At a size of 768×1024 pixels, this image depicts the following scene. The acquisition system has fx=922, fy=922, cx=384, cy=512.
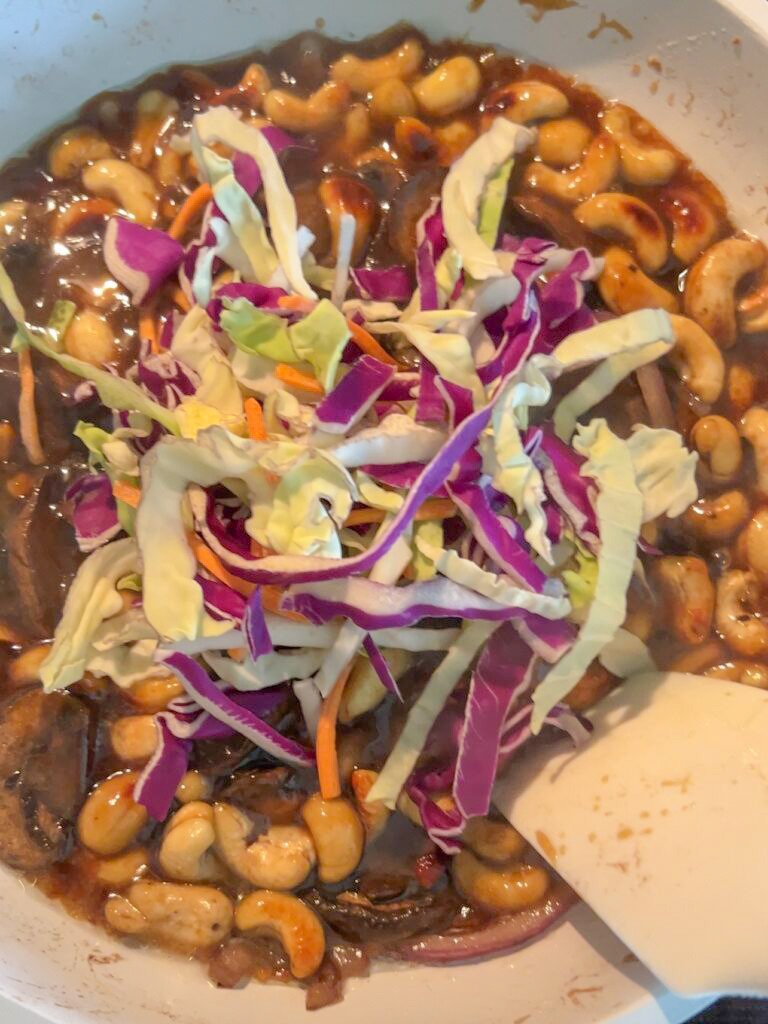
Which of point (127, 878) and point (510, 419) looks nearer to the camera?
point (510, 419)

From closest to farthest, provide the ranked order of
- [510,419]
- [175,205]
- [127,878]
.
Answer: [510,419]
[127,878]
[175,205]

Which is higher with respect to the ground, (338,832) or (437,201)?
(437,201)

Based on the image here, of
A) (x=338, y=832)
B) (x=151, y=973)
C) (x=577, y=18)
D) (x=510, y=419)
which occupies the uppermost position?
(x=577, y=18)

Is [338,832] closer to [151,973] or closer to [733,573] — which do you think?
[151,973]

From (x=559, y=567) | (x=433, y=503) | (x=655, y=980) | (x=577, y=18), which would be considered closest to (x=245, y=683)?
(x=433, y=503)

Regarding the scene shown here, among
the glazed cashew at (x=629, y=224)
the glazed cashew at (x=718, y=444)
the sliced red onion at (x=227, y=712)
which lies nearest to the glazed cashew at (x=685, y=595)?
the glazed cashew at (x=718, y=444)

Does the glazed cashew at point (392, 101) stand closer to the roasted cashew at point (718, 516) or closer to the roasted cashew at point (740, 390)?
the roasted cashew at point (740, 390)

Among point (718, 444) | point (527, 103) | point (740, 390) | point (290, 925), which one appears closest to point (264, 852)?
point (290, 925)
